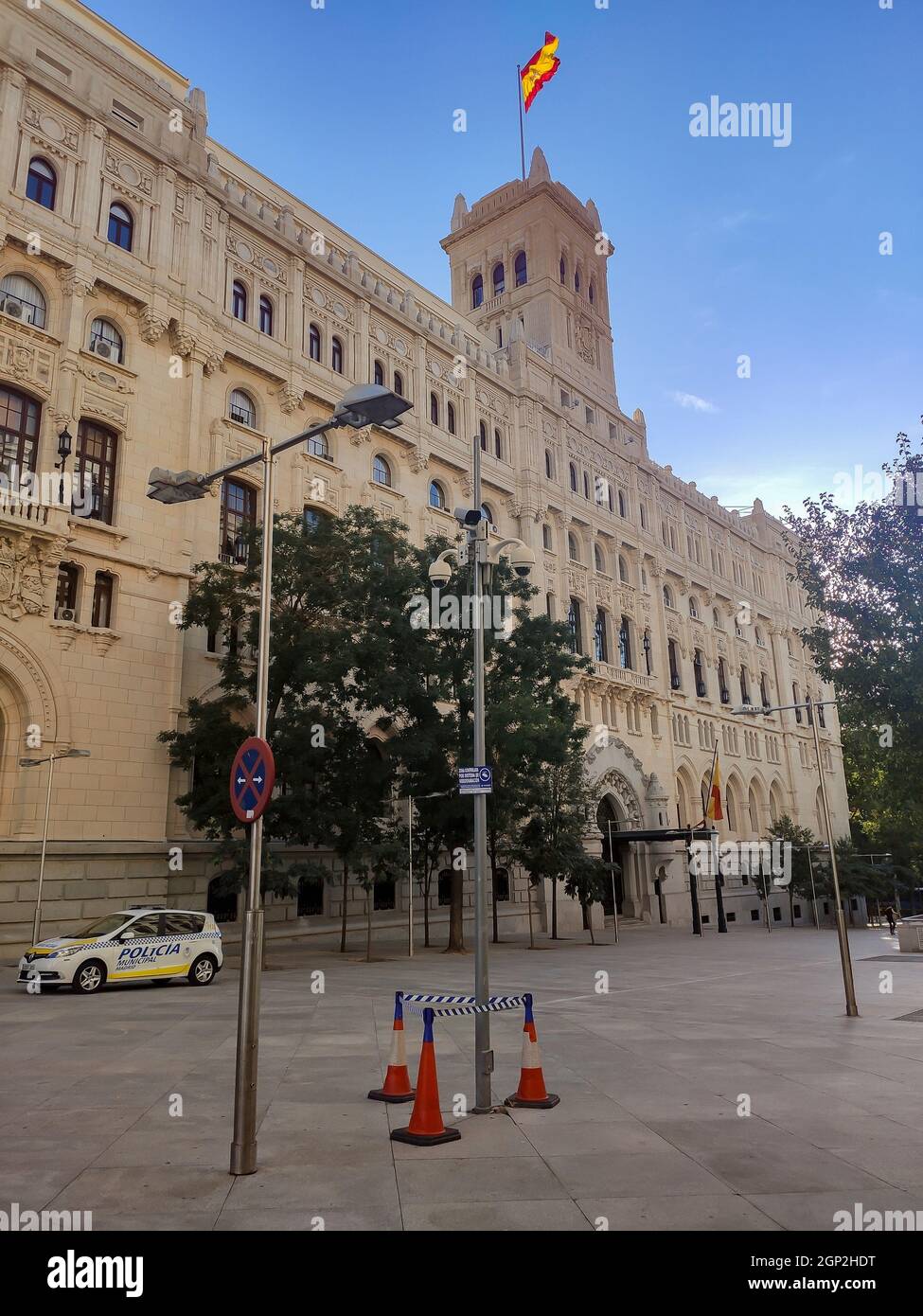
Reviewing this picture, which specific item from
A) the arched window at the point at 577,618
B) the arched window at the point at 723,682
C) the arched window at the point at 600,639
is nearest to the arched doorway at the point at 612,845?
the arched window at the point at 600,639

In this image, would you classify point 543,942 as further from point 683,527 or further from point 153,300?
point 683,527

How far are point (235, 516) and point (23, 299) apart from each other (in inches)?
350

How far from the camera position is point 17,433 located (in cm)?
2483

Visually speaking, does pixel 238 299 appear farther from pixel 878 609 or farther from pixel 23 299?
pixel 878 609

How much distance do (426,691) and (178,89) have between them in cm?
2513

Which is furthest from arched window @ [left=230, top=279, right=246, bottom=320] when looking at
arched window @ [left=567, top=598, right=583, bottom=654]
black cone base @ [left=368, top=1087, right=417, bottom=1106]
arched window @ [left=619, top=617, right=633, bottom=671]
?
black cone base @ [left=368, top=1087, right=417, bottom=1106]

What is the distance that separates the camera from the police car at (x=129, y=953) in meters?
17.3

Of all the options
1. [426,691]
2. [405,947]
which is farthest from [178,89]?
[405,947]

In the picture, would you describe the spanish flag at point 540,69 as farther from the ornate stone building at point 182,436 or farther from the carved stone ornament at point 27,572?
the carved stone ornament at point 27,572

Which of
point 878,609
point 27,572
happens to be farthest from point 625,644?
point 27,572

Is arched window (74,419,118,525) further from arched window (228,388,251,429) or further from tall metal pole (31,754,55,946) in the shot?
tall metal pole (31,754,55,946)

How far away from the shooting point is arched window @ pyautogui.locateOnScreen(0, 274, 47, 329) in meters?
25.3

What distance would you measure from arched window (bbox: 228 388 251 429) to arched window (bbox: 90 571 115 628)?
8446 mm

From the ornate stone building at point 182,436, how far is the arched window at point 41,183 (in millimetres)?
175
